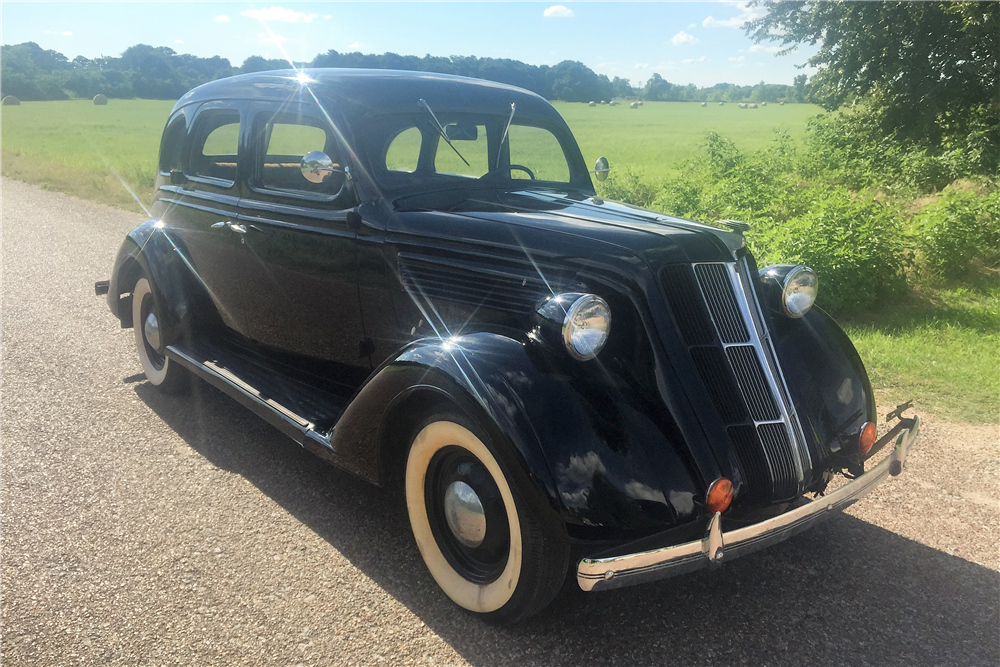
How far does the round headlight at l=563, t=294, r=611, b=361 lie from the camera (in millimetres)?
2291

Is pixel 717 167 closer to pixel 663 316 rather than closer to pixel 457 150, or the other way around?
pixel 457 150

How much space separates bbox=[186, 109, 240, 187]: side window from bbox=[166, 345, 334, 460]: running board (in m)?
1.00

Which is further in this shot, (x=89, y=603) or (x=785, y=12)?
(x=785, y=12)

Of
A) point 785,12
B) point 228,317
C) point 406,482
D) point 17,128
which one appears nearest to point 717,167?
point 785,12

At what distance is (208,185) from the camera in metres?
4.10

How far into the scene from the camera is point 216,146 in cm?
427

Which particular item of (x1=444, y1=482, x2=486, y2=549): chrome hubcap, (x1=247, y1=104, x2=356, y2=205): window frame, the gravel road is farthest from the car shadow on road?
(x1=247, y1=104, x2=356, y2=205): window frame

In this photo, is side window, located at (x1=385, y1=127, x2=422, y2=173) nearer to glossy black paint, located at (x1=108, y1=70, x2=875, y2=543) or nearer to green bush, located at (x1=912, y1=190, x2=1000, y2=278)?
glossy black paint, located at (x1=108, y1=70, x2=875, y2=543)

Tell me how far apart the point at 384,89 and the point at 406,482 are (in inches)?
72.6

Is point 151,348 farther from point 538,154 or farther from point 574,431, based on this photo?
point 574,431

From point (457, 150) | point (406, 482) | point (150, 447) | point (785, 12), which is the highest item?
point (785, 12)

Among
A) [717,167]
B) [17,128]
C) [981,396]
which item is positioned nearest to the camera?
[981,396]

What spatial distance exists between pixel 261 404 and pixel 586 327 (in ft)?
5.68

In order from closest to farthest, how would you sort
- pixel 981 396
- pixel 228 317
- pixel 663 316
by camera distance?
pixel 663 316, pixel 228 317, pixel 981 396
